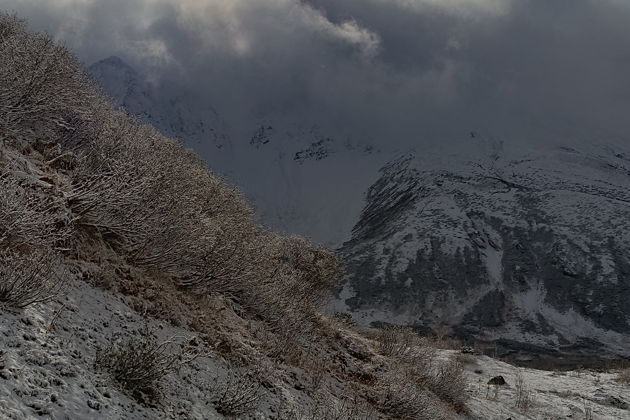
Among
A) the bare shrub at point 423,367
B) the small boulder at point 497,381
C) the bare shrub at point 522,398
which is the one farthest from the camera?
the small boulder at point 497,381

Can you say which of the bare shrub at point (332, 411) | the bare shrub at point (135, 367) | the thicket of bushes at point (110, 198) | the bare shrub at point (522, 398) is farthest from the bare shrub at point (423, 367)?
the bare shrub at point (135, 367)

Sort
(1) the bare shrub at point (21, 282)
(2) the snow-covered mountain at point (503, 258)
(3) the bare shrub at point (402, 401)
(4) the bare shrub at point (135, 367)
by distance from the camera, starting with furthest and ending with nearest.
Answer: (2) the snow-covered mountain at point (503, 258)
(3) the bare shrub at point (402, 401)
(4) the bare shrub at point (135, 367)
(1) the bare shrub at point (21, 282)

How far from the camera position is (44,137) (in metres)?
12.9

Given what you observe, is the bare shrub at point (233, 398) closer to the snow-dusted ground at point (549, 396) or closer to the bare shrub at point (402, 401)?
the bare shrub at point (402, 401)

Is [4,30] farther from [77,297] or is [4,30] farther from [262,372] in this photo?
[262,372]

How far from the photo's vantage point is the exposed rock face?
110 m

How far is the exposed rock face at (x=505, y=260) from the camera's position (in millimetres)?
110000

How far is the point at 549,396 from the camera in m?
20.2

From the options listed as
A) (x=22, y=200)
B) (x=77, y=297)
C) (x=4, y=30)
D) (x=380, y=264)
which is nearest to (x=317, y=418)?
(x=77, y=297)

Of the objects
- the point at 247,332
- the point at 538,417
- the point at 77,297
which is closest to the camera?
the point at 77,297

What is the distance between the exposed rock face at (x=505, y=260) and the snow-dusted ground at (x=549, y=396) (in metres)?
79.5

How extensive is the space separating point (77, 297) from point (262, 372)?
3.41m

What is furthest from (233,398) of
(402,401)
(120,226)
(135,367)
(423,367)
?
(423,367)

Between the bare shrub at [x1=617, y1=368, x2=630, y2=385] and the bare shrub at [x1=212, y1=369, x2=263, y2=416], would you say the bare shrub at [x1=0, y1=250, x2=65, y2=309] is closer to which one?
the bare shrub at [x1=212, y1=369, x2=263, y2=416]
